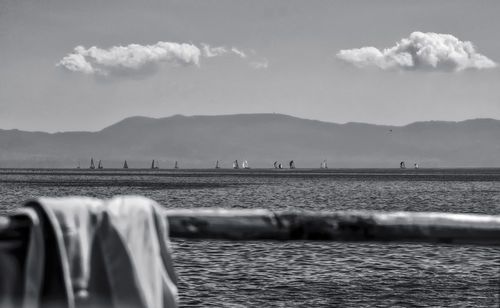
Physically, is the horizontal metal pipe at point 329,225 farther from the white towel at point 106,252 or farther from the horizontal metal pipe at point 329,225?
the white towel at point 106,252

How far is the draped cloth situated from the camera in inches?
109

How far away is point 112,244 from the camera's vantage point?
9.55 ft

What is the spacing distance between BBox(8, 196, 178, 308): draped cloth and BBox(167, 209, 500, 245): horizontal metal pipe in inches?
11.8

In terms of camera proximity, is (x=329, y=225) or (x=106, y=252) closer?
(x=106, y=252)

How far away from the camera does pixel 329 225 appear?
3.33 m

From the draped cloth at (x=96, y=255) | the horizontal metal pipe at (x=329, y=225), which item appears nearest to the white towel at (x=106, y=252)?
the draped cloth at (x=96, y=255)

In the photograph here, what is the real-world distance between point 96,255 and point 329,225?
1.01m

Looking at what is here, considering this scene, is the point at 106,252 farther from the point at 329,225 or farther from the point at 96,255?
the point at 329,225

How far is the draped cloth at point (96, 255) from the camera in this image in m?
2.76

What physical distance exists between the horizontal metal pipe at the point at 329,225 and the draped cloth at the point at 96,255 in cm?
30

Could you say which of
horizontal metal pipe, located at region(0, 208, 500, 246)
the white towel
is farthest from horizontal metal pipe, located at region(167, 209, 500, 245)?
the white towel

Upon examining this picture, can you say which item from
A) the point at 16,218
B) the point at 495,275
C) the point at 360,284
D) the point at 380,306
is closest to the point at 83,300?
the point at 16,218

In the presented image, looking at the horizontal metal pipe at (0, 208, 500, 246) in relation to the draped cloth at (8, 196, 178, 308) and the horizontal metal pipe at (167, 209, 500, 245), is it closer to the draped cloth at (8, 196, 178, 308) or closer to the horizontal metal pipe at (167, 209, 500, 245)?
the horizontal metal pipe at (167, 209, 500, 245)

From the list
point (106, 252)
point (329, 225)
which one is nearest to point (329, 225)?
point (329, 225)
